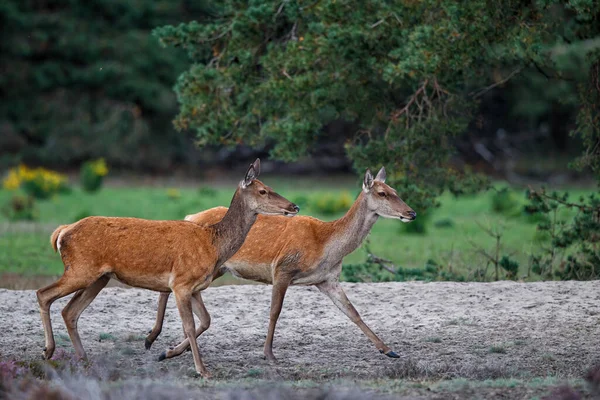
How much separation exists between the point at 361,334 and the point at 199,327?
204 centimetres

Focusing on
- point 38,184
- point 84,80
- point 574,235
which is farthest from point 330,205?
point 84,80

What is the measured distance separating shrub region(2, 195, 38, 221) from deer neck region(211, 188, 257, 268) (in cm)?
1595

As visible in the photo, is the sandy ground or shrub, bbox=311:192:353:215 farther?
shrub, bbox=311:192:353:215

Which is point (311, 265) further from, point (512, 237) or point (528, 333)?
point (512, 237)

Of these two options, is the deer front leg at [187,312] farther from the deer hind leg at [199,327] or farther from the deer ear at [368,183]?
the deer ear at [368,183]

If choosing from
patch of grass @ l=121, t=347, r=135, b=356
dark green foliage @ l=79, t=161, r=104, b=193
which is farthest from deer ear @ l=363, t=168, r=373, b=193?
dark green foliage @ l=79, t=161, r=104, b=193

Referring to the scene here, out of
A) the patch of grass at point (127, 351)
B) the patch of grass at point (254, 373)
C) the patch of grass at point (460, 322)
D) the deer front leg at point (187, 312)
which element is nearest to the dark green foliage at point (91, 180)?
the patch of grass at point (460, 322)

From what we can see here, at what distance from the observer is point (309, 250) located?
1017cm

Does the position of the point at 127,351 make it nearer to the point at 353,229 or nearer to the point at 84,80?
the point at 353,229

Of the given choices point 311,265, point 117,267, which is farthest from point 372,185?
point 117,267

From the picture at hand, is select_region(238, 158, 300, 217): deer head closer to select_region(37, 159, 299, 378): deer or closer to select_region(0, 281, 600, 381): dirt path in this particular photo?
select_region(37, 159, 299, 378): deer

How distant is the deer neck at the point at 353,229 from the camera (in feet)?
33.6

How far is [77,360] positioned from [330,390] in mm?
3161

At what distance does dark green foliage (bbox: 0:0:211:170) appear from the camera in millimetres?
38312
